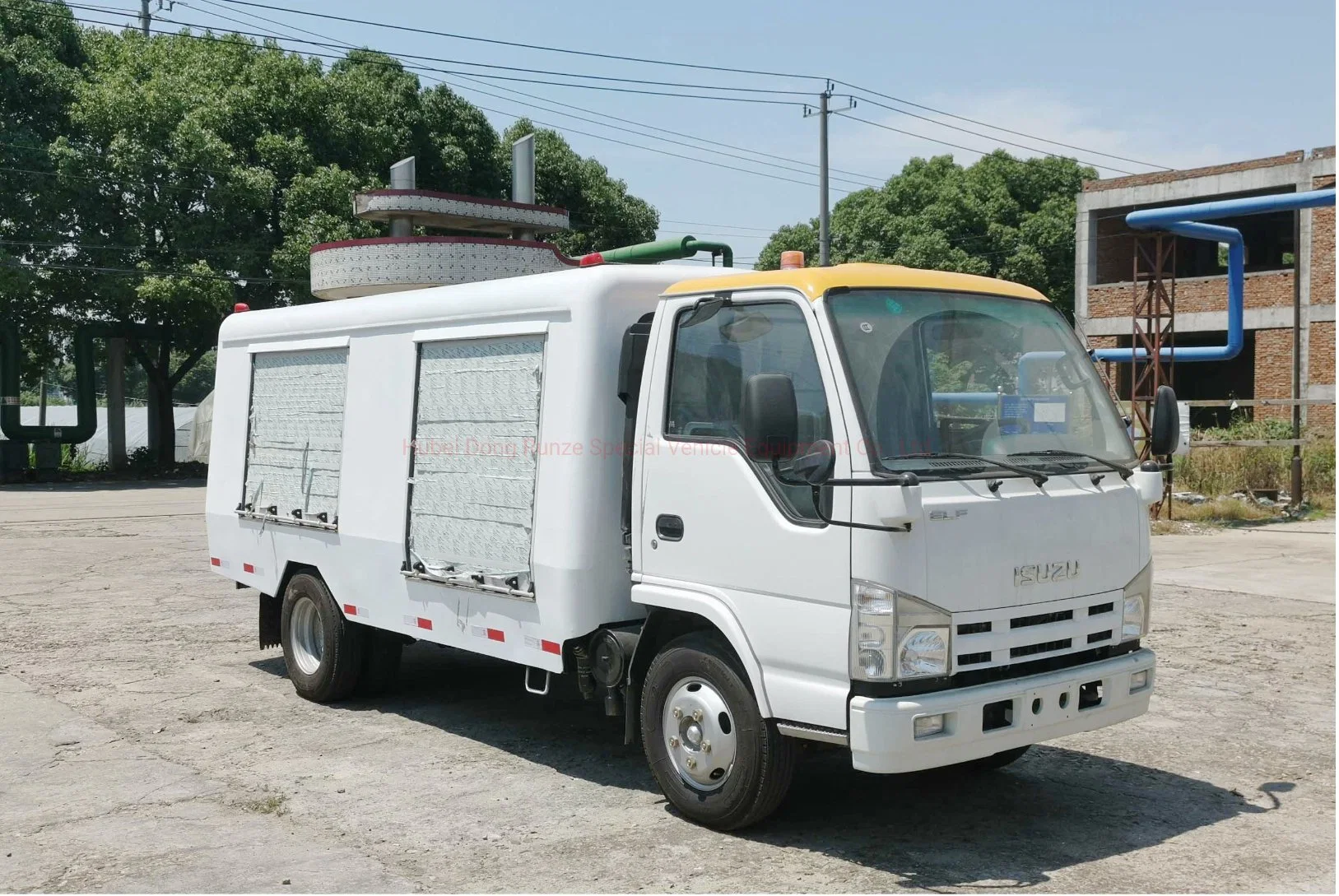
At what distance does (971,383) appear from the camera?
6016mm

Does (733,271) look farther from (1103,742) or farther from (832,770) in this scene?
(1103,742)

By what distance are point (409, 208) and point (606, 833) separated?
18.3 feet

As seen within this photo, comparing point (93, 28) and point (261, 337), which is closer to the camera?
point (261, 337)

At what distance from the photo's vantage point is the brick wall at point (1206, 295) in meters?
34.8

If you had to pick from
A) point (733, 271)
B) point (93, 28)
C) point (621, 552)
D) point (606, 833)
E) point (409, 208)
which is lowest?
point (606, 833)

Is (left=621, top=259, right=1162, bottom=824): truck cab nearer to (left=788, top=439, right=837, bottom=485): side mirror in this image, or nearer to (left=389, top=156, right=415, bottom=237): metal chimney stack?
(left=788, top=439, right=837, bottom=485): side mirror

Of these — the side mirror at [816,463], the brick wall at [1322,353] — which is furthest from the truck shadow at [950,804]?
the brick wall at [1322,353]

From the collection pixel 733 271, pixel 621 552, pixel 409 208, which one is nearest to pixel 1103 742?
pixel 621 552

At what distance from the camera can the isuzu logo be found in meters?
5.55

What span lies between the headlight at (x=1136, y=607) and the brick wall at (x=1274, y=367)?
3078 cm

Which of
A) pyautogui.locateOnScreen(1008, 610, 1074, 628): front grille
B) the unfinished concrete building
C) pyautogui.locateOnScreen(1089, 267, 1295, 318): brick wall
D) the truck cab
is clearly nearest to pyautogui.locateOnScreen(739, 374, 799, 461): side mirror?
the truck cab

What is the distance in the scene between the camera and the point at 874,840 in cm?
579

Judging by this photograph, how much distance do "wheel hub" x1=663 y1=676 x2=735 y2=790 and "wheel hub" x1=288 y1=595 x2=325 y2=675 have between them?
133 inches

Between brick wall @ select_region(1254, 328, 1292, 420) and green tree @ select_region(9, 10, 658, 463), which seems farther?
brick wall @ select_region(1254, 328, 1292, 420)
